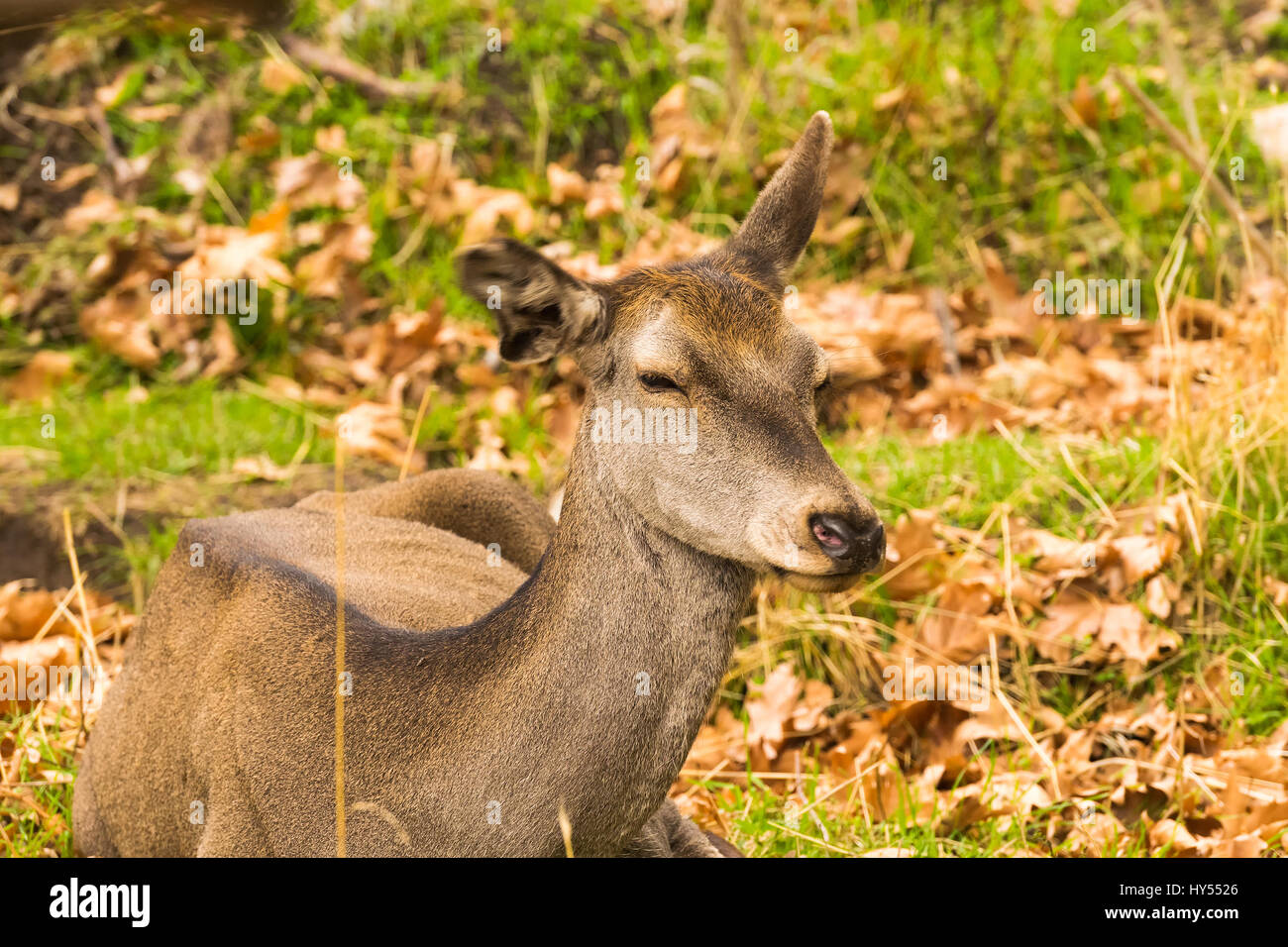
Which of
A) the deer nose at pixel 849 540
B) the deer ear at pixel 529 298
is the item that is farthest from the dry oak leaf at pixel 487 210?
the deer nose at pixel 849 540

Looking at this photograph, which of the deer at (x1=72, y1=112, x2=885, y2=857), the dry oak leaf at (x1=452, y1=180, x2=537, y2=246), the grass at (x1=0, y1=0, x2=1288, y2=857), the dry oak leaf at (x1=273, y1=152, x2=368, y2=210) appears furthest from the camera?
the dry oak leaf at (x1=273, y1=152, x2=368, y2=210)

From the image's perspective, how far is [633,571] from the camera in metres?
3.31

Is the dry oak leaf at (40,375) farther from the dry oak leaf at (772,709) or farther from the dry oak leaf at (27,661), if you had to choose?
the dry oak leaf at (772,709)

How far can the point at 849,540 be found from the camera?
3.02m

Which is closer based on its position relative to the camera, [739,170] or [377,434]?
[377,434]

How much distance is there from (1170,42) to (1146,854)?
393 centimetres

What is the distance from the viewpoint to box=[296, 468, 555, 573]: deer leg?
5.17m

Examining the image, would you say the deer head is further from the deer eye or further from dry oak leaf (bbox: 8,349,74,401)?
dry oak leaf (bbox: 8,349,74,401)

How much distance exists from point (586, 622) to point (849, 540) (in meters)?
0.66

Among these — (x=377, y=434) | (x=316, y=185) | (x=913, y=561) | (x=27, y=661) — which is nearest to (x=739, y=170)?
(x=316, y=185)

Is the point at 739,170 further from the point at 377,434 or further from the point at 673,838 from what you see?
the point at 673,838

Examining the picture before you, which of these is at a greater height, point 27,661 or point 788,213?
point 788,213

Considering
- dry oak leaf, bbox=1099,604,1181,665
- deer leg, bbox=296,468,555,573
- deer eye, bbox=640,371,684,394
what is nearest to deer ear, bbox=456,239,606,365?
deer eye, bbox=640,371,684,394

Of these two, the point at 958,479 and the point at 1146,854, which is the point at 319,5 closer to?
the point at 958,479
